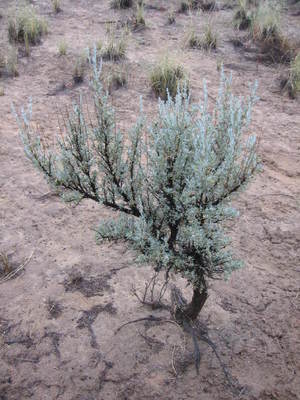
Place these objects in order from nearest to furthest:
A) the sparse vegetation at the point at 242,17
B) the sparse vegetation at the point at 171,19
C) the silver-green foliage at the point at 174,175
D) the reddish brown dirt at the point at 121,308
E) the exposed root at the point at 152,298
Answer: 1. the silver-green foliage at the point at 174,175
2. the reddish brown dirt at the point at 121,308
3. the exposed root at the point at 152,298
4. the sparse vegetation at the point at 242,17
5. the sparse vegetation at the point at 171,19

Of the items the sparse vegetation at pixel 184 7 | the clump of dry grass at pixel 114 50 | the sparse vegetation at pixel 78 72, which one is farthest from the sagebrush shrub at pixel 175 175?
the sparse vegetation at pixel 184 7

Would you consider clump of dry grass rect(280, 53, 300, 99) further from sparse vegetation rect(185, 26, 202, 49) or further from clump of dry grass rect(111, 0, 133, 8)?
clump of dry grass rect(111, 0, 133, 8)

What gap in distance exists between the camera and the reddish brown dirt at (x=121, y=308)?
2.51m

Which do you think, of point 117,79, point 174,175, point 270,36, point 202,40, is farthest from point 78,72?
point 174,175

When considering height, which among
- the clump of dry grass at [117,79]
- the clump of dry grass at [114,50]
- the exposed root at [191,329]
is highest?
the clump of dry grass at [114,50]

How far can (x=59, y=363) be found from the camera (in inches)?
102

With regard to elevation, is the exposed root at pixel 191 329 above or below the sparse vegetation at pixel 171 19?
below

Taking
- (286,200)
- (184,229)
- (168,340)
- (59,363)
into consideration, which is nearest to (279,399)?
(168,340)

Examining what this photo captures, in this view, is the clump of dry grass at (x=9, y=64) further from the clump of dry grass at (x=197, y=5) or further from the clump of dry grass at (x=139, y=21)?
the clump of dry grass at (x=197, y=5)

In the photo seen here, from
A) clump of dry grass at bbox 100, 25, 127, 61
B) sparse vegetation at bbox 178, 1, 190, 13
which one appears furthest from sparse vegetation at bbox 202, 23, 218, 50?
sparse vegetation at bbox 178, 1, 190, 13

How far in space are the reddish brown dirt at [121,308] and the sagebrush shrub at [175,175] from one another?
0.42m

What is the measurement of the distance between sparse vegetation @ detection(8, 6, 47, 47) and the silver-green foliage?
16.6 feet

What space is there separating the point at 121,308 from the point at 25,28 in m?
5.74

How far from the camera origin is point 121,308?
117 inches
